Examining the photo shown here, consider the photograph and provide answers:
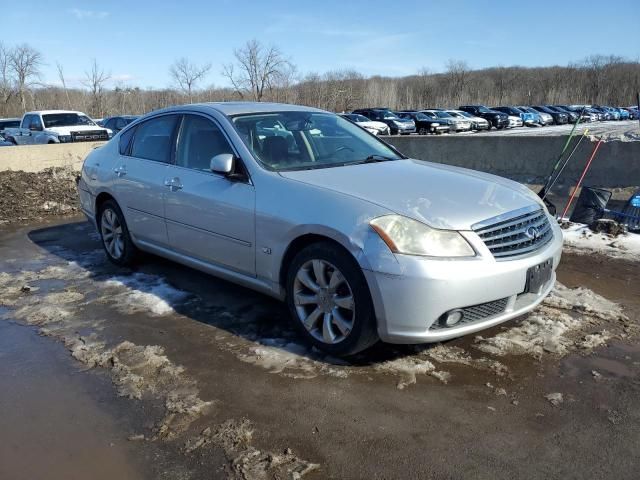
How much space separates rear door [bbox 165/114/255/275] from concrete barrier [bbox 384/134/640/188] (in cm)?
696

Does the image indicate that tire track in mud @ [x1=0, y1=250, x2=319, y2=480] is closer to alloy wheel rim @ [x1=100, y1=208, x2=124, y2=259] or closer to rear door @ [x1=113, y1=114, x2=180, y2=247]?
alloy wheel rim @ [x1=100, y1=208, x2=124, y2=259]

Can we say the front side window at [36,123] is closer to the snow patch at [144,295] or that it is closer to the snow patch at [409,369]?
the snow patch at [144,295]

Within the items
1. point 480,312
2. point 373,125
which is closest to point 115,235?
point 480,312

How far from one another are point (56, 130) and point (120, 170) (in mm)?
13370

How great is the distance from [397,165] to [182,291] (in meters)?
2.21

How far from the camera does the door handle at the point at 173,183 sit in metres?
4.56

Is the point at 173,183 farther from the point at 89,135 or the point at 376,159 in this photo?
the point at 89,135

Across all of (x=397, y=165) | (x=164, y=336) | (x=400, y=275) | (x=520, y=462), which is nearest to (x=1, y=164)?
(x=164, y=336)

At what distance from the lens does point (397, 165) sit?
437 cm

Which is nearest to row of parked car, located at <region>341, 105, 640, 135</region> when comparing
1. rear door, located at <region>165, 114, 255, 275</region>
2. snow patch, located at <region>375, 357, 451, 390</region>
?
rear door, located at <region>165, 114, 255, 275</region>

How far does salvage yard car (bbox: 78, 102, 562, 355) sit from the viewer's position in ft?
10.5

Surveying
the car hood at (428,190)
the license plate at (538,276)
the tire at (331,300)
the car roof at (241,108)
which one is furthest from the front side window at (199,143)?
the license plate at (538,276)

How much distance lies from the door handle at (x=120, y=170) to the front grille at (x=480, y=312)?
348 centimetres

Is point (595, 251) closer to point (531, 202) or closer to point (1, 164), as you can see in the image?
point (531, 202)
